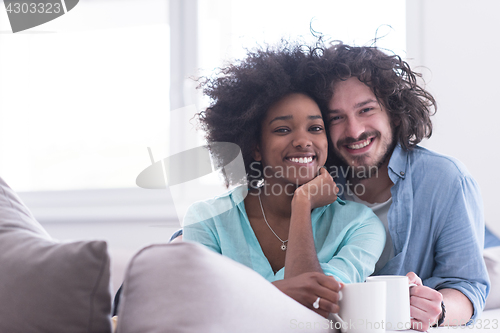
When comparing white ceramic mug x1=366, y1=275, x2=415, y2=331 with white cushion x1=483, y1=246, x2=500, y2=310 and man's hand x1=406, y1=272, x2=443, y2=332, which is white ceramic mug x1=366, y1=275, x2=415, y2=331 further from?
white cushion x1=483, y1=246, x2=500, y2=310

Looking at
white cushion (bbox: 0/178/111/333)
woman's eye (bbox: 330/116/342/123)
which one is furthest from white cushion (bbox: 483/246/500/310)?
white cushion (bbox: 0/178/111/333)

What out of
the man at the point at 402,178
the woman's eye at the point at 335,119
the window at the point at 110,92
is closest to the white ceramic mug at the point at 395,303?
the man at the point at 402,178

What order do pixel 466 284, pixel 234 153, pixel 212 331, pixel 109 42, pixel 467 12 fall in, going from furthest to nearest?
pixel 109 42
pixel 467 12
pixel 234 153
pixel 466 284
pixel 212 331

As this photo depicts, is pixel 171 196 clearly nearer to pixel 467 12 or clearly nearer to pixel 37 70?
pixel 37 70

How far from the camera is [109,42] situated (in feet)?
8.57

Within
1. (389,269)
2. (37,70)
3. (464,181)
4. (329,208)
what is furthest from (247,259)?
(37,70)

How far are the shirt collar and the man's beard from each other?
4 cm

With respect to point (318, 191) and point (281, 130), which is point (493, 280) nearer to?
point (318, 191)

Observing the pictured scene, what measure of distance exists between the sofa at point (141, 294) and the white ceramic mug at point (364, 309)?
9 centimetres

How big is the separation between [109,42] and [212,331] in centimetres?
237

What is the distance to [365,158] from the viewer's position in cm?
141

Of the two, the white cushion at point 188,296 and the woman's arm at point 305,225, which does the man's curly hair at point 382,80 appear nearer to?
the woman's arm at point 305,225

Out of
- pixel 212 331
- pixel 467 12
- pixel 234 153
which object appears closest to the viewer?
pixel 212 331

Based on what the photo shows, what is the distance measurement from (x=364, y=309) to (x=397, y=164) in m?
0.70
